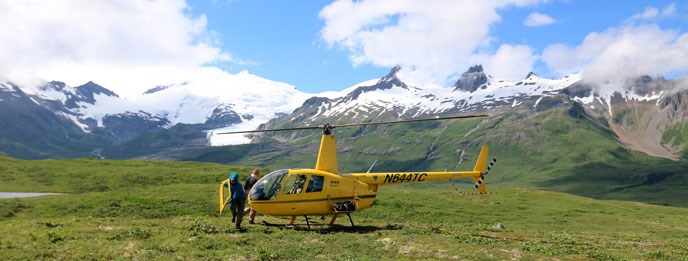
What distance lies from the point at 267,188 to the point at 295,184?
5.60 feet

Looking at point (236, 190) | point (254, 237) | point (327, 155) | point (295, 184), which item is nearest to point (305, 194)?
point (295, 184)

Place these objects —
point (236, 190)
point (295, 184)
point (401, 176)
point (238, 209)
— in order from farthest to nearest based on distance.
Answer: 1. point (401, 176)
2. point (295, 184)
3. point (236, 190)
4. point (238, 209)

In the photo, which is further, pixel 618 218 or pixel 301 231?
pixel 618 218

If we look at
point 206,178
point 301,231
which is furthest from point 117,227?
point 206,178

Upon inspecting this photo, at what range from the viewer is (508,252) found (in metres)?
22.9

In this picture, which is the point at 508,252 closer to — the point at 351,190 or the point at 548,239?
the point at 548,239

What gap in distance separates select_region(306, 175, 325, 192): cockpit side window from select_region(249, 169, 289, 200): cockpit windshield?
1.80 m

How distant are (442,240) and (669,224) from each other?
4909 centimetres

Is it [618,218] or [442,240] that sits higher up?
[442,240]

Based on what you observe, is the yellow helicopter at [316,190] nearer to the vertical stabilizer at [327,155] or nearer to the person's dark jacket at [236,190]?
the vertical stabilizer at [327,155]

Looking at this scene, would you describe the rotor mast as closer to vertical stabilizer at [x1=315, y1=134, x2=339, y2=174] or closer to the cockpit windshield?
vertical stabilizer at [x1=315, y1=134, x2=339, y2=174]

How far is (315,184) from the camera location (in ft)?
94.9

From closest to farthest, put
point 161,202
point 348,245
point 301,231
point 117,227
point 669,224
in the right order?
point 348,245 < point 117,227 < point 301,231 < point 161,202 < point 669,224

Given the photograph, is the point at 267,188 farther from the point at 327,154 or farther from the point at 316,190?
the point at 327,154
